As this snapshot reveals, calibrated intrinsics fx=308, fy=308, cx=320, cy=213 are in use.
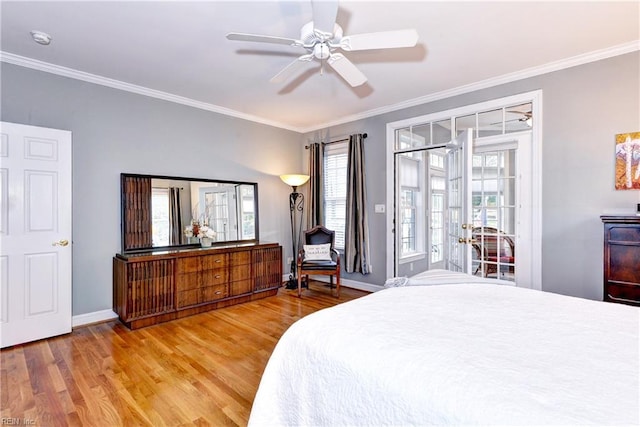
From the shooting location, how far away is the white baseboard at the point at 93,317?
3.15 metres

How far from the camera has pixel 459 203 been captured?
3.29 meters

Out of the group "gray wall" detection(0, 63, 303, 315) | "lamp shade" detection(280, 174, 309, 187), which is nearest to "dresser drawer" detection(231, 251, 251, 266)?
"gray wall" detection(0, 63, 303, 315)

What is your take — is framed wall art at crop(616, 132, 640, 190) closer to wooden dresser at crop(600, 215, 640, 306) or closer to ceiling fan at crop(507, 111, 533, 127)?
wooden dresser at crop(600, 215, 640, 306)

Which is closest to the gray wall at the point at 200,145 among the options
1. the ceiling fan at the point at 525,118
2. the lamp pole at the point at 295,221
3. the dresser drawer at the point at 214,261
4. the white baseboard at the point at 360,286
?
the ceiling fan at the point at 525,118

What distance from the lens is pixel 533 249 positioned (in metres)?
3.16

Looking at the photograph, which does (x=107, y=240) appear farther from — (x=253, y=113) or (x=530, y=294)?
(x=530, y=294)

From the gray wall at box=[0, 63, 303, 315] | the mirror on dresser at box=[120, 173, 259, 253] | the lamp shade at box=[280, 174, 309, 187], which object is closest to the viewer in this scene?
the gray wall at box=[0, 63, 303, 315]

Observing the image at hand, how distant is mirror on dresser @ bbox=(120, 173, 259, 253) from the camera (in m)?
3.45

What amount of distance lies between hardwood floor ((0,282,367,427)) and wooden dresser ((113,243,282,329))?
179 mm

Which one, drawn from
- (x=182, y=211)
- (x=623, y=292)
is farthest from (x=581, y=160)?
(x=182, y=211)

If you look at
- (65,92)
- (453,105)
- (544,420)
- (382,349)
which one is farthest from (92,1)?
(453,105)

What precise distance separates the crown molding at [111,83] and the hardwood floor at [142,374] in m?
2.56

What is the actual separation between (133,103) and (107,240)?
62.0 inches

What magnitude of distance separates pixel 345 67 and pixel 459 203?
1896mm
